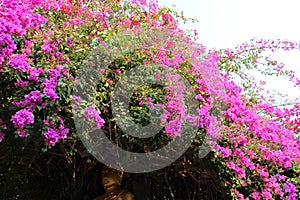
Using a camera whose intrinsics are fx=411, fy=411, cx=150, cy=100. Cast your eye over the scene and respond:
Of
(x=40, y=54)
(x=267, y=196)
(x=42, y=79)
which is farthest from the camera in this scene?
(x=267, y=196)

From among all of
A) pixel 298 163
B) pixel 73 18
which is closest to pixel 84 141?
pixel 73 18

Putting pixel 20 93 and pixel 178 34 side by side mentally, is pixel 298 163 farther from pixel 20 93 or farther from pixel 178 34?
pixel 20 93

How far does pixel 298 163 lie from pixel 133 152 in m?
1.75

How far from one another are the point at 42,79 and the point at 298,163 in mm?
2584

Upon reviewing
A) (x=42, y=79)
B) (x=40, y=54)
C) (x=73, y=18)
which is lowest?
(x=42, y=79)

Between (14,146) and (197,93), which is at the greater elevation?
(197,93)

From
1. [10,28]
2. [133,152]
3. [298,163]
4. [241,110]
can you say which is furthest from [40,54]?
[298,163]

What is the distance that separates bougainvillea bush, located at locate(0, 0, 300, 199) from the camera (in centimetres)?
255

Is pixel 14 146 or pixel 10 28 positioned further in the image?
pixel 14 146

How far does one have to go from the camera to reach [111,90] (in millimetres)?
2889

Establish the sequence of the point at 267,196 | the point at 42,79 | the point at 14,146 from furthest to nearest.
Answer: the point at 267,196
the point at 14,146
the point at 42,79

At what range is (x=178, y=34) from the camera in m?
3.65

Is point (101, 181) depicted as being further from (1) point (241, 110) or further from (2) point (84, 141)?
(1) point (241, 110)

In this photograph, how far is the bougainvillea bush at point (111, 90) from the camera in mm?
2547
